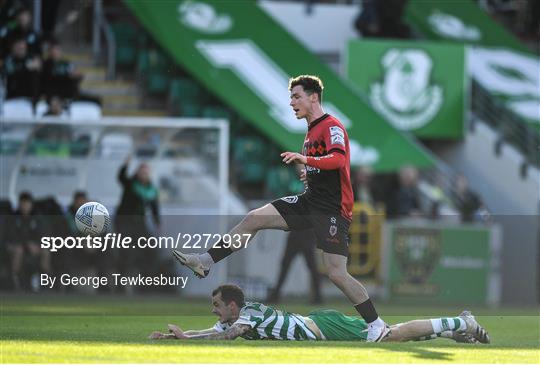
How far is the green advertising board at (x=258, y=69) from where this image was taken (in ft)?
74.2

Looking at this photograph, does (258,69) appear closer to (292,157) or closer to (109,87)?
(109,87)

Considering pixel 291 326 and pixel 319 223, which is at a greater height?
pixel 319 223

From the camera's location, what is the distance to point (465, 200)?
23344 millimetres

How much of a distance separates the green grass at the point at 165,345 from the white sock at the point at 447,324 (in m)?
0.17

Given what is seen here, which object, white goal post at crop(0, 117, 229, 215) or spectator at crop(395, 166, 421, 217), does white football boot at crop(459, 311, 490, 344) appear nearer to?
white goal post at crop(0, 117, 229, 215)

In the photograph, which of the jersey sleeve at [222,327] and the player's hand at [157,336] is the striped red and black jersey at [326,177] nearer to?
the jersey sleeve at [222,327]

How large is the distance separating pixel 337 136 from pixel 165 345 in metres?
2.18

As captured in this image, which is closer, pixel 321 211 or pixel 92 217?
pixel 321 211

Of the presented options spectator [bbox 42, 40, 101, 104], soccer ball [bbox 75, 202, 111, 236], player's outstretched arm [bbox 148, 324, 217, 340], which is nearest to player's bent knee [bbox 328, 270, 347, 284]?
player's outstretched arm [bbox 148, 324, 217, 340]

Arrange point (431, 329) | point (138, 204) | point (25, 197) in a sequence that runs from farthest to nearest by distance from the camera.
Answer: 1. point (138, 204)
2. point (25, 197)
3. point (431, 329)

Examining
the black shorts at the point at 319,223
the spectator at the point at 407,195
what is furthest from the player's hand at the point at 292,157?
the spectator at the point at 407,195

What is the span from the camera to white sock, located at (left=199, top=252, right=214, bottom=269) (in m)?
11.2

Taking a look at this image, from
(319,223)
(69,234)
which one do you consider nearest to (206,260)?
(319,223)

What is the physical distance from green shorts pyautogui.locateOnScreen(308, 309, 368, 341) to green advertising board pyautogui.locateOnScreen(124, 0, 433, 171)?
1111cm
